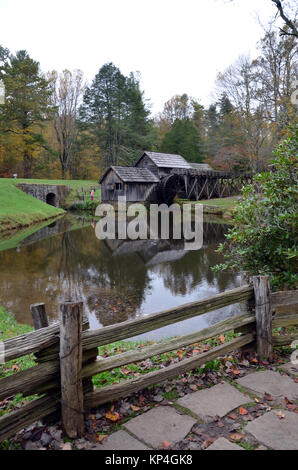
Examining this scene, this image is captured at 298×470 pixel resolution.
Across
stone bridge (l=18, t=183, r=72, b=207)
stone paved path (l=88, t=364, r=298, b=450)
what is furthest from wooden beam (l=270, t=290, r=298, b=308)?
stone bridge (l=18, t=183, r=72, b=207)

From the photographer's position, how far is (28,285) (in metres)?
9.58

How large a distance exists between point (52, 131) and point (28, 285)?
1644 inches

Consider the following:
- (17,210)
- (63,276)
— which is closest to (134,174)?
(17,210)

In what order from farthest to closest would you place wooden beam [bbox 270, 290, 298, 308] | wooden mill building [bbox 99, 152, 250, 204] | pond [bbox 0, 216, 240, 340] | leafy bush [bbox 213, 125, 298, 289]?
wooden mill building [bbox 99, 152, 250, 204] → pond [bbox 0, 216, 240, 340] → leafy bush [bbox 213, 125, 298, 289] → wooden beam [bbox 270, 290, 298, 308]

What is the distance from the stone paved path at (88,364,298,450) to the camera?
2488 millimetres

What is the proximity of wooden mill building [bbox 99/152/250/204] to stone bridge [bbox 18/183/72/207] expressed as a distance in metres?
4.97

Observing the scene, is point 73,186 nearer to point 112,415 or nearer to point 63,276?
point 63,276

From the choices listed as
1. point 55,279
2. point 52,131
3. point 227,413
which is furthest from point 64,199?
point 227,413

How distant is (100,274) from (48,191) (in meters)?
25.3

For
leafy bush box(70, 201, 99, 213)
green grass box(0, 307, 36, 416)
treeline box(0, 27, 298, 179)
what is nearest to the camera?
green grass box(0, 307, 36, 416)

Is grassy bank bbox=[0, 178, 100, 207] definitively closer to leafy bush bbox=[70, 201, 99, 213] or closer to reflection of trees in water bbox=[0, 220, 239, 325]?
leafy bush bbox=[70, 201, 99, 213]

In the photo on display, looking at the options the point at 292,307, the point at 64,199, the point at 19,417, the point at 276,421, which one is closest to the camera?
the point at 19,417

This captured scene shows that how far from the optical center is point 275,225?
4840 millimetres
